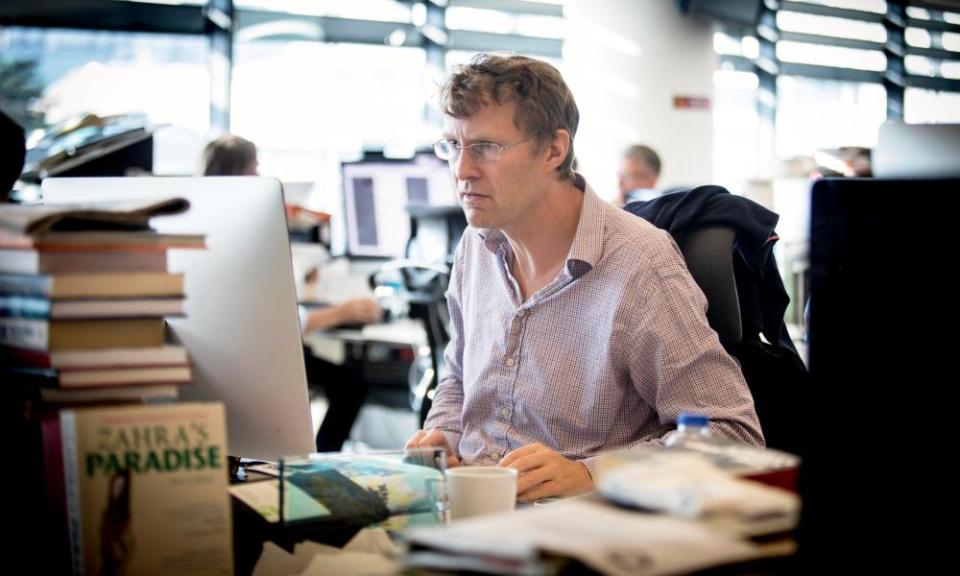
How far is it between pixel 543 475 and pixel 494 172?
2.02ft

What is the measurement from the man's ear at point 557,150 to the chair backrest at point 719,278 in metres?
0.29

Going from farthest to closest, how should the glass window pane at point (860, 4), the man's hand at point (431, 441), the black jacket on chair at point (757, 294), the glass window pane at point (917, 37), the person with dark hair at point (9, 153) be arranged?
the glass window pane at point (917, 37) → the glass window pane at point (860, 4) → the black jacket on chair at point (757, 294) → the man's hand at point (431, 441) → the person with dark hair at point (9, 153)

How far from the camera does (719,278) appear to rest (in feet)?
5.60

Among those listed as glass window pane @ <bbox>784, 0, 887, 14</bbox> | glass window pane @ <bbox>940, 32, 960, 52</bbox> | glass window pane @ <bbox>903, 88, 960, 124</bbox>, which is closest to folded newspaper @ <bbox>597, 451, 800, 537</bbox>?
glass window pane @ <bbox>784, 0, 887, 14</bbox>

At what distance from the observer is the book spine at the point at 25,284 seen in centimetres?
96

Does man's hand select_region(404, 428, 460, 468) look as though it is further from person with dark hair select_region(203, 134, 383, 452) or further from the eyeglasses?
person with dark hair select_region(203, 134, 383, 452)

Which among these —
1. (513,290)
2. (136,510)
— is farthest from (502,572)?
(513,290)

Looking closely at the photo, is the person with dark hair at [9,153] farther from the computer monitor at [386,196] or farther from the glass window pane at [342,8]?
the glass window pane at [342,8]

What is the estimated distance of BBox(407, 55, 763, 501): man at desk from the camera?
155 cm

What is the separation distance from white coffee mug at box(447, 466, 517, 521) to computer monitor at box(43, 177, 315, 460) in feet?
0.84

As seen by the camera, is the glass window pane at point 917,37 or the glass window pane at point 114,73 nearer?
the glass window pane at point 114,73

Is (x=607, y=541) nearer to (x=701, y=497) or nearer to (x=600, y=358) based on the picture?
(x=701, y=497)

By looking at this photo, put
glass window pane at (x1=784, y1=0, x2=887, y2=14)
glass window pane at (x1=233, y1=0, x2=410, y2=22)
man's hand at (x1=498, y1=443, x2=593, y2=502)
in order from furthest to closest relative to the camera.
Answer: glass window pane at (x1=784, y1=0, x2=887, y2=14) < glass window pane at (x1=233, y1=0, x2=410, y2=22) < man's hand at (x1=498, y1=443, x2=593, y2=502)

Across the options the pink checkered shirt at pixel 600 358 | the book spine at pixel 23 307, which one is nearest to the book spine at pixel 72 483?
the book spine at pixel 23 307
